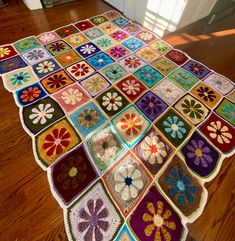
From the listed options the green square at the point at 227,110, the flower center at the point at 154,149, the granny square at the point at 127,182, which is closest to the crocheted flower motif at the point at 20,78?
the granny square at the point at 127,182

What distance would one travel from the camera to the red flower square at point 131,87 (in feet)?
4.07

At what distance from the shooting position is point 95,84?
4.20ft

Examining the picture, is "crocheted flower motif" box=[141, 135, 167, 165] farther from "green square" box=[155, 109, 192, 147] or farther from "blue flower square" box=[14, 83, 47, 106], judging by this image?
"blue flower square" box=[14, 83, 47, 106]

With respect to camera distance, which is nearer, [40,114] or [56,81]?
[40,114]

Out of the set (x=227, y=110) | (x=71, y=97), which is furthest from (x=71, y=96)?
(x=227, y=110)

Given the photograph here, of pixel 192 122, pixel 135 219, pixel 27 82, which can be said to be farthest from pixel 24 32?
pixel 135 219

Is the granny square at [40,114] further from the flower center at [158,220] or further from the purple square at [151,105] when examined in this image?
the flower center at [158,220]

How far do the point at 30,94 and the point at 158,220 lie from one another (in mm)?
1132

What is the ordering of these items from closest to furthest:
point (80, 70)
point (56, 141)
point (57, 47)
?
point (56, 141) < point (80, 70) < point (57, 47)

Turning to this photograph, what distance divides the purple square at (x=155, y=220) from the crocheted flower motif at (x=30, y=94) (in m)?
0.98

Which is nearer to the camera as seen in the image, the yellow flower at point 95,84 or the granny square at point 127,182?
the granny square at point 127,182

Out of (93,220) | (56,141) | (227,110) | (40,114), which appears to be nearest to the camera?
(93,220)

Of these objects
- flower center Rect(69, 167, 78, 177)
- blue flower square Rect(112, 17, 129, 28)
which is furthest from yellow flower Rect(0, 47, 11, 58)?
A: flower center Rect(69, 167, 78, 177)

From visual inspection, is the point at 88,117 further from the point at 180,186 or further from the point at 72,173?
the point at 180,186
